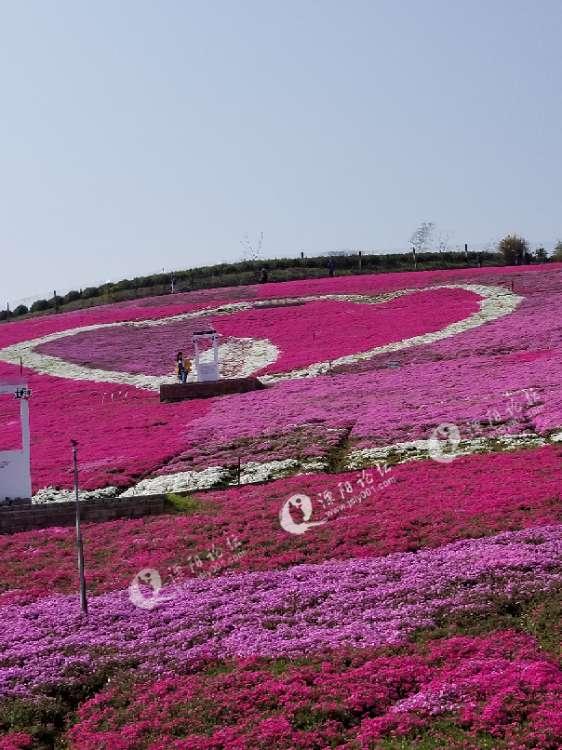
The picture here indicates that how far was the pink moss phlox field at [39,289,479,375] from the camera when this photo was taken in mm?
52875

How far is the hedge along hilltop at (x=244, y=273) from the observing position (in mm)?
90562

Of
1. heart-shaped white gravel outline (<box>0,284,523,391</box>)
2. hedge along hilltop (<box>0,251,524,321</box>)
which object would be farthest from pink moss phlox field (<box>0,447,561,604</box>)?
hedge along hilltop (<box>0,251,524,321</box>)

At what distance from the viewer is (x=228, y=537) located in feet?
78.4

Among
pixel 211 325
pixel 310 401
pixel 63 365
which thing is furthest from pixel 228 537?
pixel 211 325

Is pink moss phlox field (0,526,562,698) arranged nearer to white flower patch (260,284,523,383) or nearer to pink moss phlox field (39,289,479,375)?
white flower patch (260,284,523,383)

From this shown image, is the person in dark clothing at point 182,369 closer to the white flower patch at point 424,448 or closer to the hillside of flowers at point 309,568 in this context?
the hillside of flowers at point 309,568

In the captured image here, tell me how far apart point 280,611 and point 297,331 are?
40054 millimetres

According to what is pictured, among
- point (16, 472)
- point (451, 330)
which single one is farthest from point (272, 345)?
point (16, 472)

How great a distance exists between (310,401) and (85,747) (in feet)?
83.0

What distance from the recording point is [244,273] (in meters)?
93.8

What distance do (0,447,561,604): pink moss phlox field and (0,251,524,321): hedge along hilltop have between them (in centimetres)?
6243

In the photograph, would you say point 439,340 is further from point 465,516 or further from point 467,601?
point 467,601

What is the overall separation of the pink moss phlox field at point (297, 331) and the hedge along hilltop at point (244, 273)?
22732 mm

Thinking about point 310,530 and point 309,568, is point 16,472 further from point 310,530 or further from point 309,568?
point 309,568
